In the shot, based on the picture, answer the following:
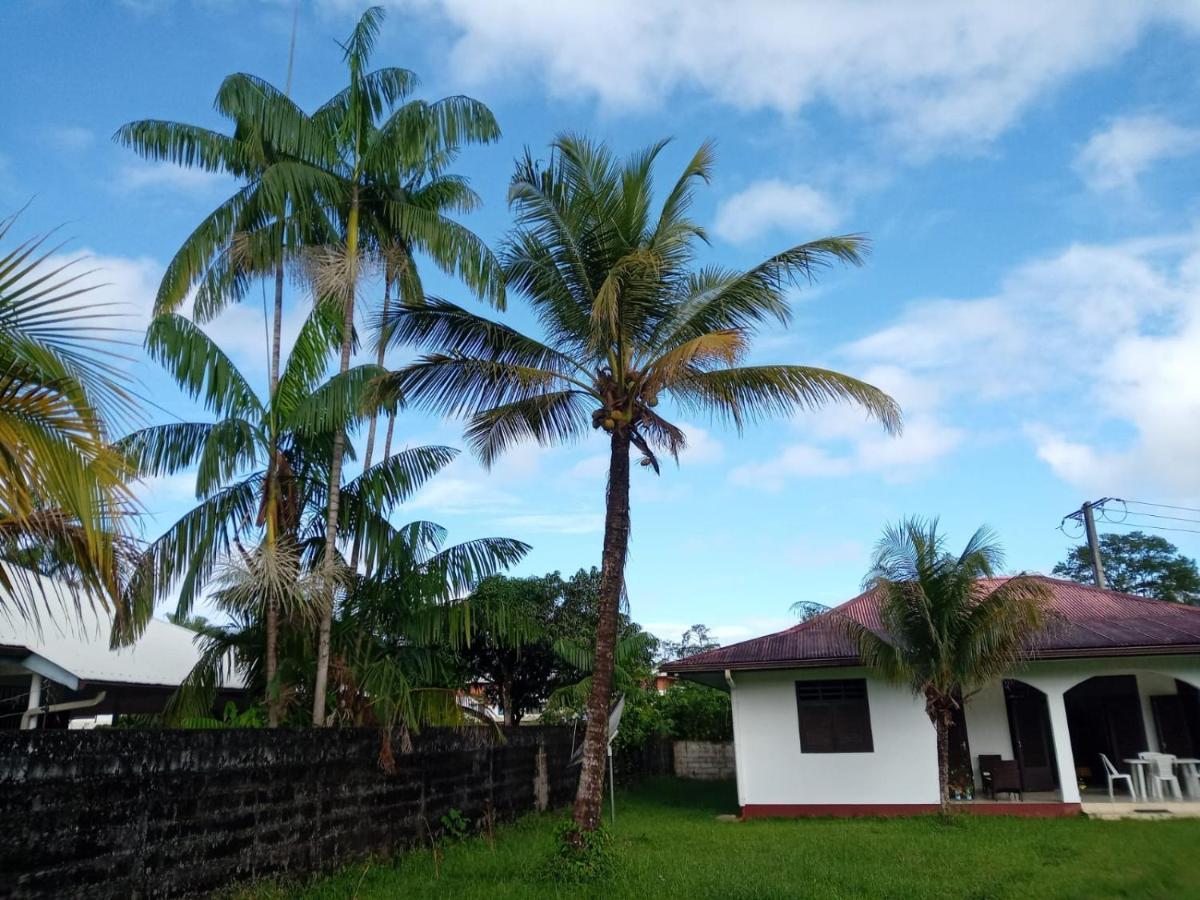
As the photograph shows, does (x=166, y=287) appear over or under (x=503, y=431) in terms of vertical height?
over

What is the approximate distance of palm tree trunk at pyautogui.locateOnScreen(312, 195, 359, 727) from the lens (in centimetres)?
895

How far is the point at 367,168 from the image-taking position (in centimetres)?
1079

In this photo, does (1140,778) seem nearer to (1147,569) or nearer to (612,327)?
(612,327)

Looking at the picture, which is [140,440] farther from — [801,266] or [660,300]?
[801,266]

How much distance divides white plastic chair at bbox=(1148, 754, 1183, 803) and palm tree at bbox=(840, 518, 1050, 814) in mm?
3638

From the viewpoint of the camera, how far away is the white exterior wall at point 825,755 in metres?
14.2

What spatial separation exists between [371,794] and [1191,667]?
12903 millimetres

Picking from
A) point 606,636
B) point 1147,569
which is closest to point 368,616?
point 606,636

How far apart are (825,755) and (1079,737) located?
653cm

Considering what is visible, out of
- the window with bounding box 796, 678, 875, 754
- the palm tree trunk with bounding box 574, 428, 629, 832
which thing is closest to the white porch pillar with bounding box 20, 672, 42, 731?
the palm tree trunk with bounding box 574, 428, 629, 832

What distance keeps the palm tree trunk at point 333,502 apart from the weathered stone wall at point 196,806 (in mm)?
751

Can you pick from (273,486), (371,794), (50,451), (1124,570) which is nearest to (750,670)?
(371,794)

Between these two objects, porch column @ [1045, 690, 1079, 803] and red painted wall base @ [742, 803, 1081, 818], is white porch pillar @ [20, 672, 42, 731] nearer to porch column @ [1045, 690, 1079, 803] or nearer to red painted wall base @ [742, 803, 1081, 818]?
red painted wall base @ [742, 803, 1081, 818]

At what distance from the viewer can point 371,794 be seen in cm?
888
